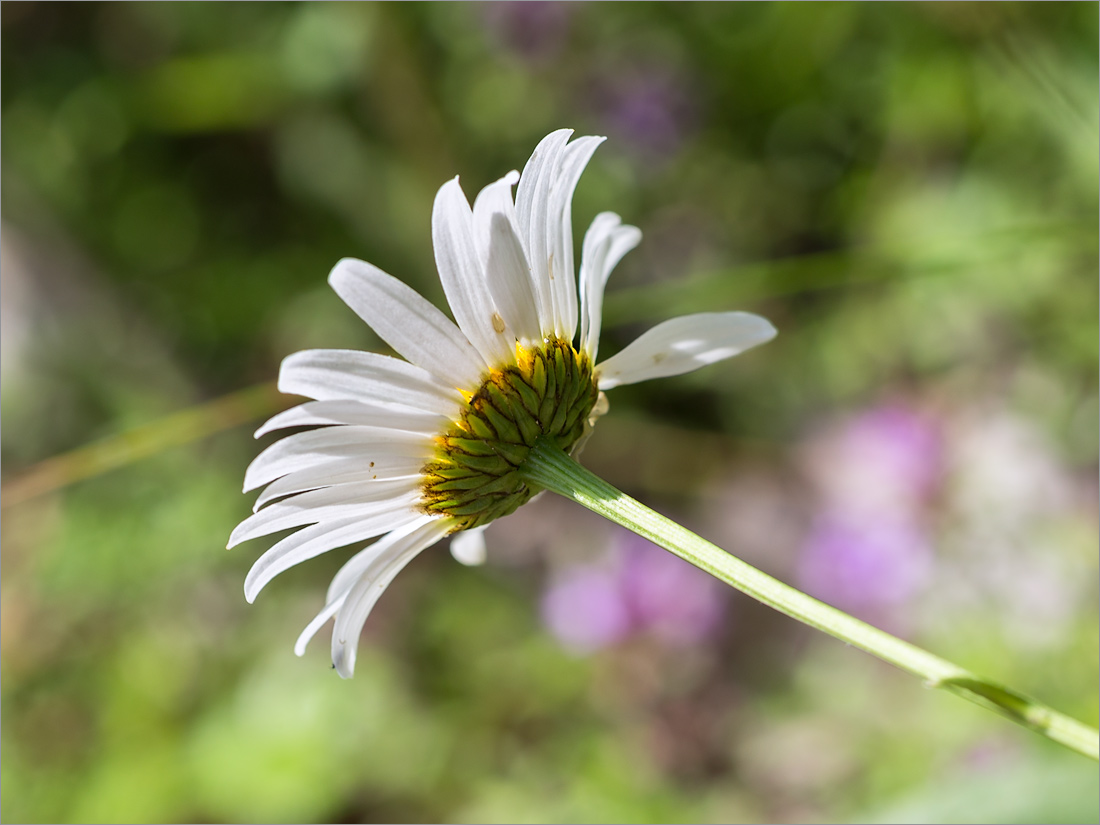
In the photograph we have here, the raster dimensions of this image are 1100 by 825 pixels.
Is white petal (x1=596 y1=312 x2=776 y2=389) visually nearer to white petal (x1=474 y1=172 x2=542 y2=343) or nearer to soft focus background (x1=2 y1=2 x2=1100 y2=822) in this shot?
white petal (x1=474 y1=172 x2=542 y2=343)

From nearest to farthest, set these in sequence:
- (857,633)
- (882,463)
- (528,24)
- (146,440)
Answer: (857,633)
(146,440)
(882,463)
(528,24)

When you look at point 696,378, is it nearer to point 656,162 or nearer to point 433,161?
point 656,162

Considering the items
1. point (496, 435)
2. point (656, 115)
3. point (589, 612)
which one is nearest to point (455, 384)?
point (496, 435)

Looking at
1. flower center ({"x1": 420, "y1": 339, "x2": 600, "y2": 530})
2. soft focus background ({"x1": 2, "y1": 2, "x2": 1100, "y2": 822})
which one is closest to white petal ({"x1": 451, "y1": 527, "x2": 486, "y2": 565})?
flower center ({"x1": 420, "y1": 339, "x2": 600, "y2": 530})

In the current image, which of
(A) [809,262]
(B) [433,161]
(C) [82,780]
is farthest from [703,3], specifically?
(C) [82,780]

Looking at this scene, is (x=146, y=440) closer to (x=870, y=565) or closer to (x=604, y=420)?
(x=604, y=420)

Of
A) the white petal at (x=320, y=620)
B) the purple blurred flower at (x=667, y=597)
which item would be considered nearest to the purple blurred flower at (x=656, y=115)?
the purple blurred flower at (x=667, y=597)

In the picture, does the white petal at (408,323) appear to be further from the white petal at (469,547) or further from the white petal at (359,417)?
the white petal at (469,547)
